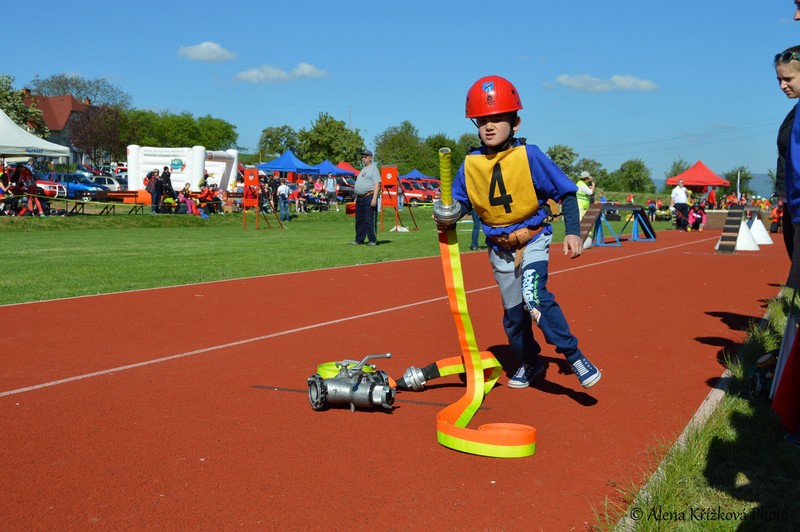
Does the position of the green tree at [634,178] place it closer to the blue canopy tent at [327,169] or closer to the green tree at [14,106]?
the blue canopy tent at [327,169]

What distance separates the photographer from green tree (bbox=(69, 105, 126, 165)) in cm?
8731

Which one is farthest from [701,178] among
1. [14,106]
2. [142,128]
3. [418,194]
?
[142,128]

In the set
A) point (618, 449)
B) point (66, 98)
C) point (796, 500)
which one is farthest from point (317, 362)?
point (66, 98)

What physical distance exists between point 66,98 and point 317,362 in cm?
12981

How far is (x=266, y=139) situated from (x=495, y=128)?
→ 136m

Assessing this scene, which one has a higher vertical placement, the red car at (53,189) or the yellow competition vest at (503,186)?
the yellow competition vest at (503,186)

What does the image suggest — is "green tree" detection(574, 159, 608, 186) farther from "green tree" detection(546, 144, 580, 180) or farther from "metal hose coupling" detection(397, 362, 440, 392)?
"metal hose coupling" detection(397, 362, 440, 392)

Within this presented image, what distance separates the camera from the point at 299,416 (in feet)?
18.7

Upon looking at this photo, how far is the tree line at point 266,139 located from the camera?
87688mm

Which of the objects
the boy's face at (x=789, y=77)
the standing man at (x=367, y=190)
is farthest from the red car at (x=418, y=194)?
the boy's face at (x=789, y=77)

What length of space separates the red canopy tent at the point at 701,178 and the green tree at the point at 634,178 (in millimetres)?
48878

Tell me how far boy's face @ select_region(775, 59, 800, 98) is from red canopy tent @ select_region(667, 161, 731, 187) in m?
55.8

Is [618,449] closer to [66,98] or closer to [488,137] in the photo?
[488,137]

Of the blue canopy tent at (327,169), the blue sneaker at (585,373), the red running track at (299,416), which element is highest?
the blue canopy tent at (327,169)
